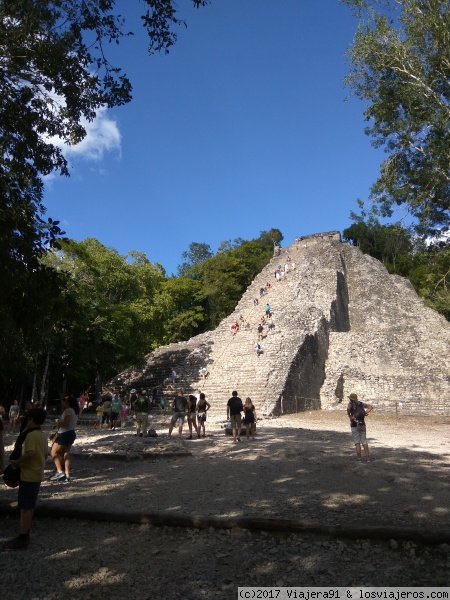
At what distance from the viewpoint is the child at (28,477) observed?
178 inches

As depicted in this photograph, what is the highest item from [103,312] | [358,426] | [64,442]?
[103,312]

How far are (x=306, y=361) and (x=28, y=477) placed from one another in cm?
1800

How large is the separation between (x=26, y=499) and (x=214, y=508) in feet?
6.77

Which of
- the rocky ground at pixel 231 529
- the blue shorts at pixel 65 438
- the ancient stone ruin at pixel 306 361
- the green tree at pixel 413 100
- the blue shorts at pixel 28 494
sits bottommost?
the rocky ground at pixel 231 529

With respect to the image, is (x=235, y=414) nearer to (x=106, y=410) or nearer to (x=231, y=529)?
(x=231, y=529)

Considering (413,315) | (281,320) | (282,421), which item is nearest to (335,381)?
(281,320)

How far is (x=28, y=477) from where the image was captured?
4664 mm

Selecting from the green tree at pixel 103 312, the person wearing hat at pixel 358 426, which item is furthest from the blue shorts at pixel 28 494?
the green tree at pixel 103 312

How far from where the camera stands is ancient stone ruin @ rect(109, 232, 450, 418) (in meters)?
20.0

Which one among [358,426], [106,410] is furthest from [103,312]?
[358,426]

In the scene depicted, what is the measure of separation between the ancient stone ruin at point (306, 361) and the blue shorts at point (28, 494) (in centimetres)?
1317

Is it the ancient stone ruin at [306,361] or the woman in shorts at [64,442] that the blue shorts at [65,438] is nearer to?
the woman in shorts at [64,442]

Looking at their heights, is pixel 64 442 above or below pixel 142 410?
below

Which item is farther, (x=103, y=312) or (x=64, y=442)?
(x=103, y=312)
